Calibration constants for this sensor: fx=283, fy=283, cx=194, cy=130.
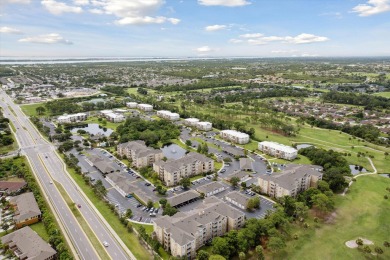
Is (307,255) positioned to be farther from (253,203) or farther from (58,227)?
(58,227)

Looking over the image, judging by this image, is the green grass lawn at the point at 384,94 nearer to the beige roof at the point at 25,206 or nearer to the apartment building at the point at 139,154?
the apartment building at the point at 139,154

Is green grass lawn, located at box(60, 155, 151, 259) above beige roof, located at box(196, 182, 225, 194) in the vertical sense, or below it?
below

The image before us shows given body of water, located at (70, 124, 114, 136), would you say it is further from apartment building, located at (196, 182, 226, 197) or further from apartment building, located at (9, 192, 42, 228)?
apartment building, located at (196, 182, 226, 197)

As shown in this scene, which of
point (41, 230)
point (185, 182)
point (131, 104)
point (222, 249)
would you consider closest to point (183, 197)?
point (185, 182)

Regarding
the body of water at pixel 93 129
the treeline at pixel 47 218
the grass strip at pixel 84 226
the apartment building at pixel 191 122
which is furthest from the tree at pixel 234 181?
the body of water at pixel 93 129

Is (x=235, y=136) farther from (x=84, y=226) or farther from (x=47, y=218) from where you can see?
(x=47, y=218)

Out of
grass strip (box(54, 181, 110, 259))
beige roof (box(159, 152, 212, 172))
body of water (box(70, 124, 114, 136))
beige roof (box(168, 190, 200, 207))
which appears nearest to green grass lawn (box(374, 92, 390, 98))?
beige roof (box(159, 152, 212, 172))
